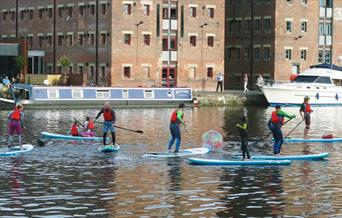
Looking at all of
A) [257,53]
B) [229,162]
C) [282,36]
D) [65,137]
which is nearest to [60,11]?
[257,53]

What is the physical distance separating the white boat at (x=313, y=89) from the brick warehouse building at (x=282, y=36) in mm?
12114

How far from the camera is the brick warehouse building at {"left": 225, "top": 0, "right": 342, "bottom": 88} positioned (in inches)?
4341

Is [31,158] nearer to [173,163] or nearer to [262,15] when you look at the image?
[173,163]

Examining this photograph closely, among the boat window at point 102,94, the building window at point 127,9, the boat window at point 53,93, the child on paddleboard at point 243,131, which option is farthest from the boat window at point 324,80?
the child on paddleboard at point 243,131

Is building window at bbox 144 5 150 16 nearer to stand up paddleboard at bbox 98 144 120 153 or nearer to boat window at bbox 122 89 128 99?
boat window at bbox 122 89 128 99

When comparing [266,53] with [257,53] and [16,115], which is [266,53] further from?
[16,115]

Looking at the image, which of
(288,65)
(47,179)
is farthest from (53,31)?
(47,179)

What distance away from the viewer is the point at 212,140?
41.8 metres

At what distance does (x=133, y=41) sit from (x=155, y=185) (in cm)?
6901

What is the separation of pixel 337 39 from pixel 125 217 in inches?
3644

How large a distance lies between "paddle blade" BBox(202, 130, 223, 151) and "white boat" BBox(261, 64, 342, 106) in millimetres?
53501

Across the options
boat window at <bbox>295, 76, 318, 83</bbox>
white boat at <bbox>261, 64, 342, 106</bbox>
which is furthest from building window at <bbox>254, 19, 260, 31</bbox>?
boat window at <bbox>295, 76, 318, 83</bbox>

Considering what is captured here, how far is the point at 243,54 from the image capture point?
116 m

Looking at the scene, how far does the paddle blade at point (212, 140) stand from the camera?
41.8 metres
